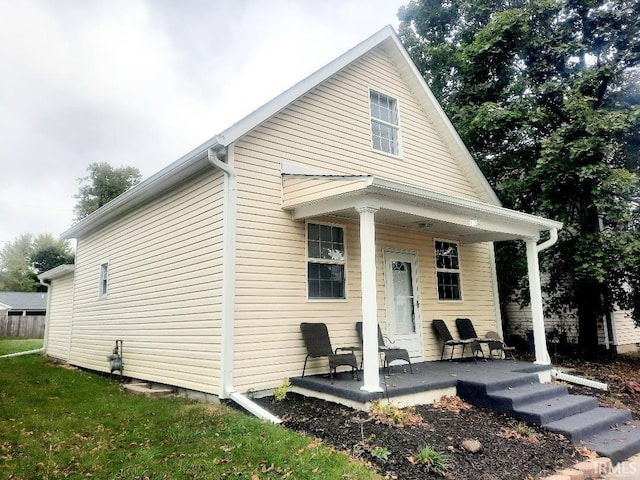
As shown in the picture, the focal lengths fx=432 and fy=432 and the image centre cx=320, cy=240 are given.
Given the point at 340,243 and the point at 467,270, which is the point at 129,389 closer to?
the point at 340,243

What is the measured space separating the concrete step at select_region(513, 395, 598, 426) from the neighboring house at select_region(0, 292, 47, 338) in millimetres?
30845

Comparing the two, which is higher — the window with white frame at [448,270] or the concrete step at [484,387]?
the window with white frame at [448,270]

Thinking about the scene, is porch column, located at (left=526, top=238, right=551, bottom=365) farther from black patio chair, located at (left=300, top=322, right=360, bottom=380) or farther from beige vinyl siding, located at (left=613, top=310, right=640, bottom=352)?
beige vinyl siding, located at (left=613, top=310, right=640, bottom=352)

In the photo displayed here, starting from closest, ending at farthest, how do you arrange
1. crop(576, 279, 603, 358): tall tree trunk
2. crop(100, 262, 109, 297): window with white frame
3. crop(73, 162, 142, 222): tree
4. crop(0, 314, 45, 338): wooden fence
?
crop(100, 262, 109, 297): window with white frame → crop(576, 279, 603, 358): tall tree trunk → crop(0, 314, 45, 338): wooden fence → crop(73, 162, 142, 222): tree

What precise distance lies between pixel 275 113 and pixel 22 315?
36.4 meters

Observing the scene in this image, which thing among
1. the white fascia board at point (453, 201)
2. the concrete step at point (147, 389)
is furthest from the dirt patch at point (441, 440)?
the white fascia board at point (453, 201)

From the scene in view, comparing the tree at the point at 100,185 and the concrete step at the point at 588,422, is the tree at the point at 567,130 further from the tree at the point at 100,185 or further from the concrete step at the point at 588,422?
the tree at the point at 100,185

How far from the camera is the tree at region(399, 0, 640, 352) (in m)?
10.6

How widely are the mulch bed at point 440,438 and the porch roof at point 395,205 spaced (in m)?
2.79

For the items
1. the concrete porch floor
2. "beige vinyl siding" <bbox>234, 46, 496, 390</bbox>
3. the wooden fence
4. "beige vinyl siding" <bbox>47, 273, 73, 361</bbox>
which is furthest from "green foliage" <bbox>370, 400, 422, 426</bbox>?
the wooden fence

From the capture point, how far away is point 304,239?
7.30 metres

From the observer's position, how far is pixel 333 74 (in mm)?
8406

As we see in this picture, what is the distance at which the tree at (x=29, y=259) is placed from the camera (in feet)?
145

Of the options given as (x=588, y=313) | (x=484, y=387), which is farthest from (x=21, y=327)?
(x=588, y=313)
